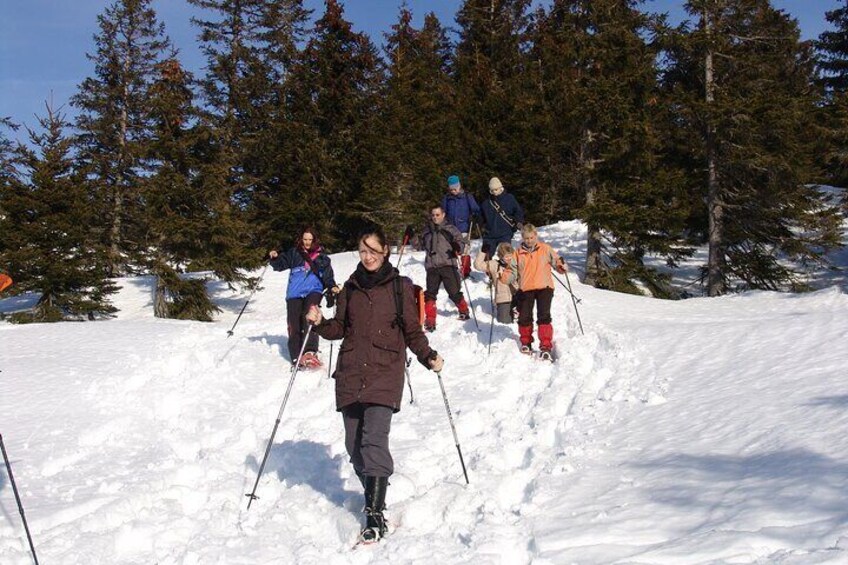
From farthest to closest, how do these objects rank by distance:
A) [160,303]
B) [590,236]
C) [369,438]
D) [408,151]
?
[408,151], [160,303], [590,236], [369,438]

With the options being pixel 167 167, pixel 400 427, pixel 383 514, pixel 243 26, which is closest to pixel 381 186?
pixel 167 167

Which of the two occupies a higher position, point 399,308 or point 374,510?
point 399,308

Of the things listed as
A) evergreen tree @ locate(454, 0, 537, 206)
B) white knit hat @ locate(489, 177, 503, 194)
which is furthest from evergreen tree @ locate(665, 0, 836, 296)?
white knit hat @ locate(489, 177, 503, 194)

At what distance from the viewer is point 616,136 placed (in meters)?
17.4

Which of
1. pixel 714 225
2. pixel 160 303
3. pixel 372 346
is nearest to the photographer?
pixel 372 346

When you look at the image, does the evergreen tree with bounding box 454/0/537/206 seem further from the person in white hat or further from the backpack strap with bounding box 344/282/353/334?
the backpack strap with bounding box 344/282/353/334

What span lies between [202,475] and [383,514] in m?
2.03

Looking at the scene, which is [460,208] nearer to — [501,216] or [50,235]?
[501,216]

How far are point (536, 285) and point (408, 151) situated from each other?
15116 millimetres

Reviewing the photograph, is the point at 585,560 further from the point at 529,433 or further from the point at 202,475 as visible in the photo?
the point at 202,475

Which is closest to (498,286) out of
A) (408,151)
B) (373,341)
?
(373,341)

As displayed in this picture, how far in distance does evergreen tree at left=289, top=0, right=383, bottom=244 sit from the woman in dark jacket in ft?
65.5

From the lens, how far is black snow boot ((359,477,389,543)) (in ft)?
14.4

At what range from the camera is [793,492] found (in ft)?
12.8
